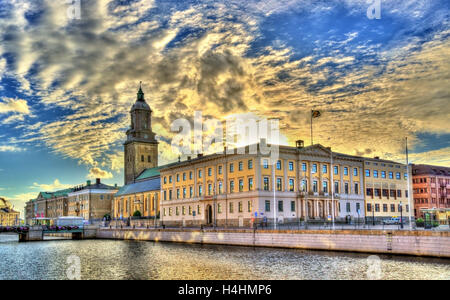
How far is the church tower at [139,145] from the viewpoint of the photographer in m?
150

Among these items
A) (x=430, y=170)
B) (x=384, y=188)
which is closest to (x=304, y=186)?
(x=384, y=188)

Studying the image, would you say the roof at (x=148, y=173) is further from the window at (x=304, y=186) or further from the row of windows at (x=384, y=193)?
the row of windows at (x=384, y=193)

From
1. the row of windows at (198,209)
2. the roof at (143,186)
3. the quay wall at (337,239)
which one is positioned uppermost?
the roof at (143,186)

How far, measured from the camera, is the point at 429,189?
121062 millimetres

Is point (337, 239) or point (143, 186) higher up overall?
point (143, 186)

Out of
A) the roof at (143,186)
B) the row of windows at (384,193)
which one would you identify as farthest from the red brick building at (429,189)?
the roof at (143,186)

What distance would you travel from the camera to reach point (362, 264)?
36812 mm

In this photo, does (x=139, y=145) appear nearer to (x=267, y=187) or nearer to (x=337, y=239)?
(x=267, y=187)

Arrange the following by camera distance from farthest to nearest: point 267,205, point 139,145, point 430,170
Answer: point 139,145, point 430,170, point 267,205

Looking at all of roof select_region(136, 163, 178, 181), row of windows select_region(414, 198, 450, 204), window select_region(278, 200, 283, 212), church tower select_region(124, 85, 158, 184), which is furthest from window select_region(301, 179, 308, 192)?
church tower select_region(124, 85, 158, 184)

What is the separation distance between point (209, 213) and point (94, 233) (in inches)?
1154

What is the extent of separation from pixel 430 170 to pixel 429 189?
213 inches

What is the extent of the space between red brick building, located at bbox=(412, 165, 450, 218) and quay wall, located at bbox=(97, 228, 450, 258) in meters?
76.8

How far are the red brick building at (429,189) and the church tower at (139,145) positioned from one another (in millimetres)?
80382
